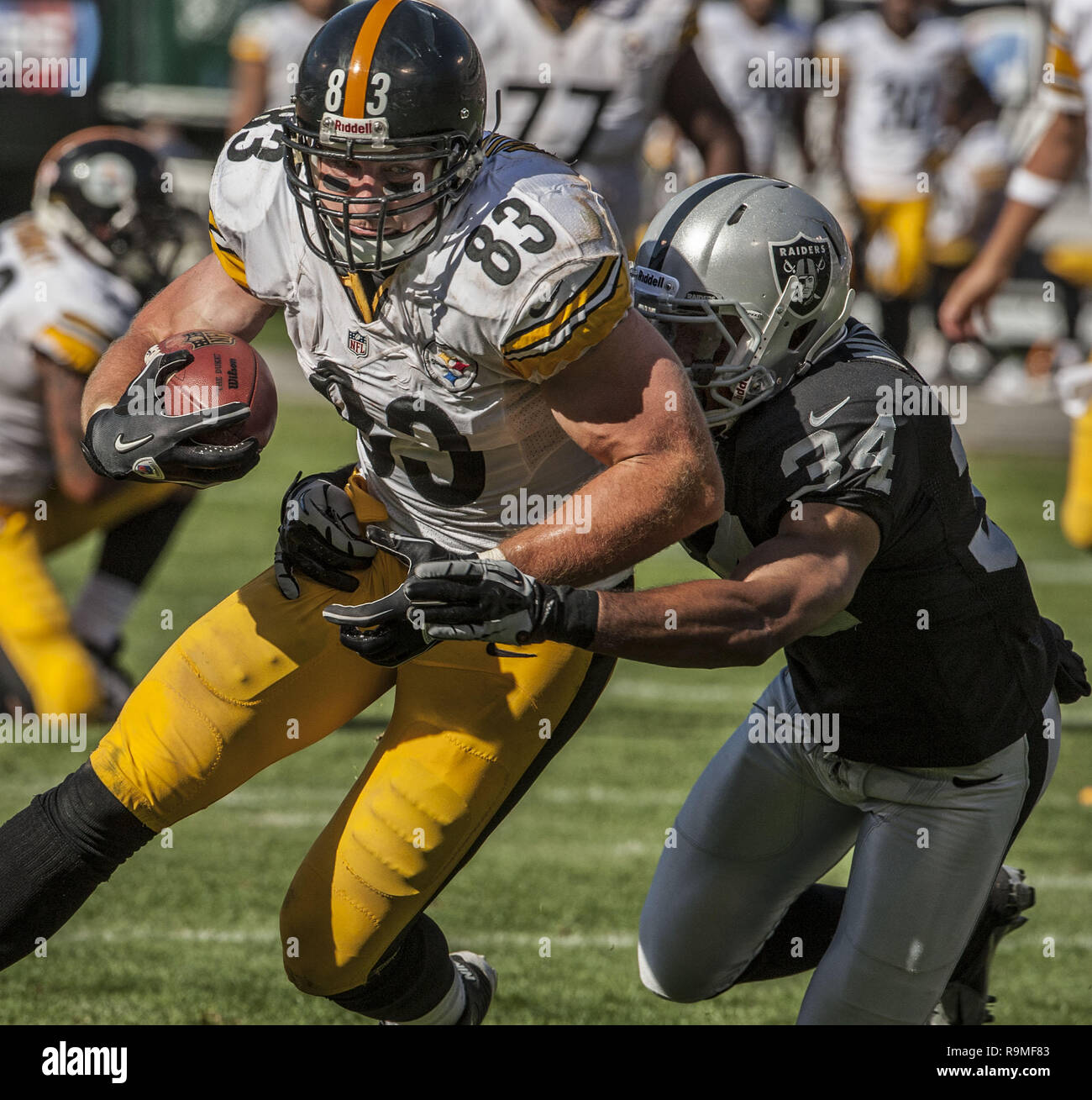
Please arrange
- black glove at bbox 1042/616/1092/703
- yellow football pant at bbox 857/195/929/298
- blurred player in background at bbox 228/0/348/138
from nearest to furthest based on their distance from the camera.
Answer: black glove at bbox 1042/616/1092/703
blurred player in background at bbox 228/0/348/138
yellow football pant at bbox 857/195/929/298

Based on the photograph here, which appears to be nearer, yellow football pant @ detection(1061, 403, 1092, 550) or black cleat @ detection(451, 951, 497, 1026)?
black cleat @ detection(451, 951, 497, 1026)

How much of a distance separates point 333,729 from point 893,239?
852 centimetres

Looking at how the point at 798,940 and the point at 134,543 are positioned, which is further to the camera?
the point at 134,543

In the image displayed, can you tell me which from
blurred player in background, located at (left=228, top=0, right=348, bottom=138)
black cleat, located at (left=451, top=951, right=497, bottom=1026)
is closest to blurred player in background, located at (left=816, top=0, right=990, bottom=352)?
blurred player in background, located at (left=228, top=0, right=348, bottom=138)

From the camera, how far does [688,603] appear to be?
237 centimetres

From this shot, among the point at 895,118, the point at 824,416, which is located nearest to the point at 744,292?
the point at 824,416

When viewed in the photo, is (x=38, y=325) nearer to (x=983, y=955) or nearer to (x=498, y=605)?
(x=498, y=605)

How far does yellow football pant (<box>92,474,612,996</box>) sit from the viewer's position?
2703 mm

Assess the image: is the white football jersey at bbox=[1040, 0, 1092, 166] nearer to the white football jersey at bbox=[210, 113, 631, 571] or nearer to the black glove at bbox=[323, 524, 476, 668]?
the white football jersey at bbox=[210, 113, 631, 571]

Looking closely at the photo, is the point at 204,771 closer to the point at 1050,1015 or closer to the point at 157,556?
the point at 1050,1015

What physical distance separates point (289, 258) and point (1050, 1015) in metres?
2.20

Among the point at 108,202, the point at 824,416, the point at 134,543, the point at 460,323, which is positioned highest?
the point at 460,323

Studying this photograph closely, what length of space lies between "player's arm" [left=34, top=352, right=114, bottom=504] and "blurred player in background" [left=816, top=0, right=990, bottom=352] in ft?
21.2

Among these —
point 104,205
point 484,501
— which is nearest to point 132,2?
point 104,205
